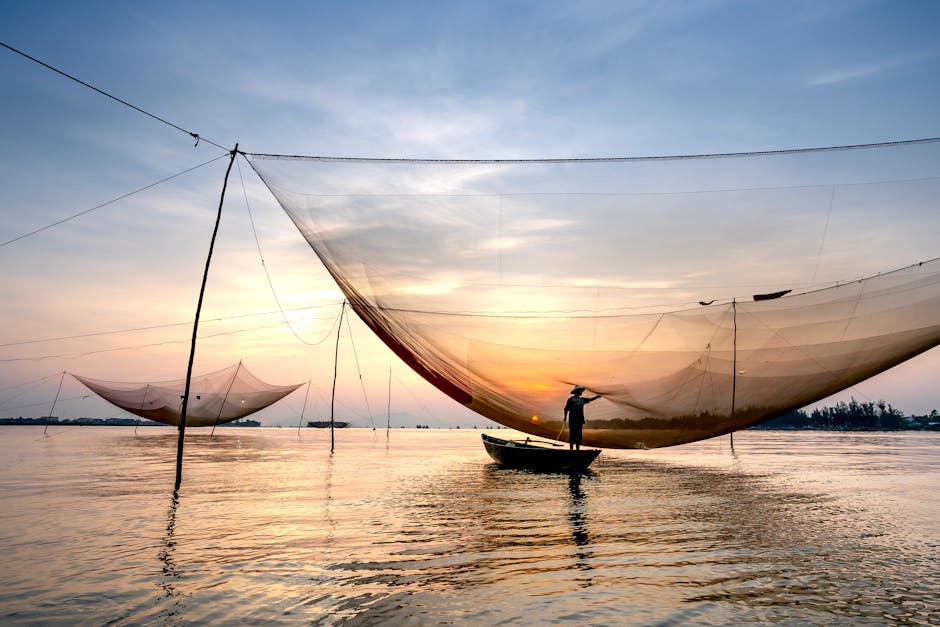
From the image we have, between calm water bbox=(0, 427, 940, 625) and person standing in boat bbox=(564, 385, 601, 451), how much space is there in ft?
6.81

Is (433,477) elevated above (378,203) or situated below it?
below

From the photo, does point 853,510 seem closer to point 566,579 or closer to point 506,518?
A: point 506,518

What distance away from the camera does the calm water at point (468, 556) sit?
15.6ft

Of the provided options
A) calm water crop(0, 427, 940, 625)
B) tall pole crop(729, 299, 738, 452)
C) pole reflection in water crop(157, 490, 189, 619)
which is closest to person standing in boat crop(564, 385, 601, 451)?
calm water crop(0, 427, 940, 625)

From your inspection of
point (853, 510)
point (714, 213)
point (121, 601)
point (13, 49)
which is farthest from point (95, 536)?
point (853, 510)

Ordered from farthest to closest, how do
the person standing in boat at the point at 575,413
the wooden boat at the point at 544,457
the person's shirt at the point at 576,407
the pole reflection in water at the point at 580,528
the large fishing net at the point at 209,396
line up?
the large fishing net at the point at 209,396 → the wooden boat at the point at 544,457 → the person's shirt at the point at 576,407 → the person standing in boat at the point at 575,413 → the pole reflection in water at the point at 580,528

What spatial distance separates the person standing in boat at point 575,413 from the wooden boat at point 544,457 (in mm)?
365

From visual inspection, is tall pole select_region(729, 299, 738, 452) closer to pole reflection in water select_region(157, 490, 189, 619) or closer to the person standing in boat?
the person standing in boat

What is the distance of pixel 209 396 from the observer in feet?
132

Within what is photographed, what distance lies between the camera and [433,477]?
17047 millimetres

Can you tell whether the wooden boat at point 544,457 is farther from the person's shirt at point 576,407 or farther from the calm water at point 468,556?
the calm water at point 468,556

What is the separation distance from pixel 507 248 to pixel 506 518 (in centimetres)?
435

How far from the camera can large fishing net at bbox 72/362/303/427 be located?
125 ft

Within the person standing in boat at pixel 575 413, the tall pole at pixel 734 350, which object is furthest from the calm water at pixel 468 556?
the tall pole at pixel 734 350
